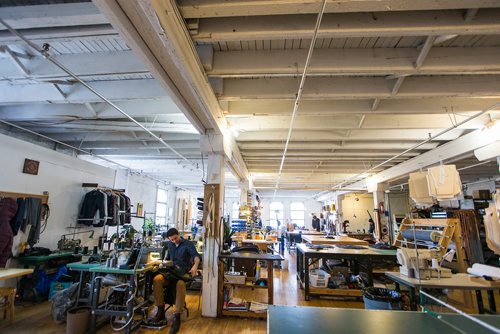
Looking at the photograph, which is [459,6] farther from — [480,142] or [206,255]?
[206,255]

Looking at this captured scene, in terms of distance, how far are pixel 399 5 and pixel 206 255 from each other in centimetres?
388

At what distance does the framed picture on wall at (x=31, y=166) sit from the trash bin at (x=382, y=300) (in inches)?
245

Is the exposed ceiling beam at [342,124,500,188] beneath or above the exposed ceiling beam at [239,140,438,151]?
beneath

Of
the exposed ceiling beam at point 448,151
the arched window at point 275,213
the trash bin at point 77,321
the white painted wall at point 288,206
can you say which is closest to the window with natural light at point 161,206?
the white painted wall at point 288,206

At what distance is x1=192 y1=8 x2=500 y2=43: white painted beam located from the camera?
6.98 ft

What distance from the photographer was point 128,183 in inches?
356

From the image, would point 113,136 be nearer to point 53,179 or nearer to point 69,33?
point 53,179

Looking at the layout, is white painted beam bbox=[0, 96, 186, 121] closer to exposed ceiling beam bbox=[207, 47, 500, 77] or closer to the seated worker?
exposed ceiling beam bbox=[207, 47, 500, 77]

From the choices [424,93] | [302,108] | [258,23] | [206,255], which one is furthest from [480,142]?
[206,255]

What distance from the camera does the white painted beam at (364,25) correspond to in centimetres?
213

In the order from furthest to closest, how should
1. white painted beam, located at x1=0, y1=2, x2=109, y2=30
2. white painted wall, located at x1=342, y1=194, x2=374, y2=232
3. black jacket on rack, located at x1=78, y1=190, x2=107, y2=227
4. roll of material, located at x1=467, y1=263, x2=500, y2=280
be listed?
1. white painted wall, located at x1=342, y1=194, x2=374, y2=232
2. black jacket on rack, located at x1=78, y1=190, x2=107, y2=227
3. roll of material, located at x1=467, y1=263, x2=500, y2=280
4. white painted beam, located at x1=0, y1=2, x2=109, y2=30

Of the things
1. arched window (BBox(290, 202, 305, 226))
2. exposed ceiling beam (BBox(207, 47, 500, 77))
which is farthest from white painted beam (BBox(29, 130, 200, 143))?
arched window (BBox(290, 202, 305, 226))

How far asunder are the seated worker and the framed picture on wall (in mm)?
3225

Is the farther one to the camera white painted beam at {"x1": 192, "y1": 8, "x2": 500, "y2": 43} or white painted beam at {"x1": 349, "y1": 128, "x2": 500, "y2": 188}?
white painted beam at {"x1": 349, "y1": 128, "x2": 500, "y2": 188}
